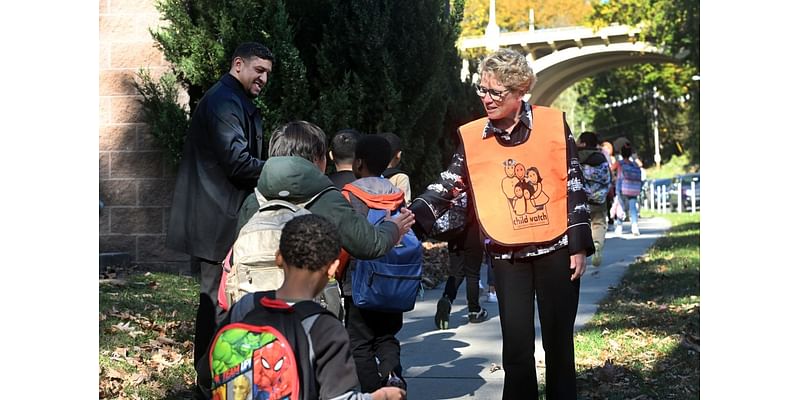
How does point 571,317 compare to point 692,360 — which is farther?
point 692,360

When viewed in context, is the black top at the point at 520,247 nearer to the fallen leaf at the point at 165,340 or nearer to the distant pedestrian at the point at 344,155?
the distant pedestrian at the point at 344,155

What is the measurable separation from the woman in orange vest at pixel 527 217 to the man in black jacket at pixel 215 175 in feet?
3.60

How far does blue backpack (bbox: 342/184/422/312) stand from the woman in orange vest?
1.71 ft

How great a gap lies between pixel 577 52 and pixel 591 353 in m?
57.9

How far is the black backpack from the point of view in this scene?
125 inches

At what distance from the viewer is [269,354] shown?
3.19 meters

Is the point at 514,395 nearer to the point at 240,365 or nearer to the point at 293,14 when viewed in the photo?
the point at 240,365

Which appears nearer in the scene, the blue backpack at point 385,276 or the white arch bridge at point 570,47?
the blue backpack at point 385,276

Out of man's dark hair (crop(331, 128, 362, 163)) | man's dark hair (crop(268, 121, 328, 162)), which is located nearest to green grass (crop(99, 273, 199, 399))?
man's dark hair (crop(331, 128, 362, 163))

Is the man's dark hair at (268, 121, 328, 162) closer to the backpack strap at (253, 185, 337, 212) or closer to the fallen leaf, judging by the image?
the backpack strap at (253, 185, 337, 212)

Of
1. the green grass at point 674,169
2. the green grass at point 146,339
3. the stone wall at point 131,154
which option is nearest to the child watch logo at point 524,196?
the green grass at point 146,339

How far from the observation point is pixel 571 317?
4938 mm

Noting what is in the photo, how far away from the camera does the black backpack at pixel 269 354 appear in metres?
3.19
